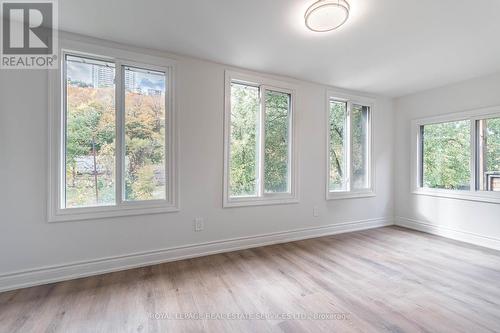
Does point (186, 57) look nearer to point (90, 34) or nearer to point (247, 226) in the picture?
point (90, 34)

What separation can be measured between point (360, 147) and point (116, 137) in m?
3.87

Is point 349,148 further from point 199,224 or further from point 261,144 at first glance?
point 199,224

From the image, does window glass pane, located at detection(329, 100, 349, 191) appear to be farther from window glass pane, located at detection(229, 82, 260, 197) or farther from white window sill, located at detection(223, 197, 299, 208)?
window glass pane, located at detection(229, 82, 260, 197)

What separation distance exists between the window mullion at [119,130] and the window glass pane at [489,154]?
4851 mm

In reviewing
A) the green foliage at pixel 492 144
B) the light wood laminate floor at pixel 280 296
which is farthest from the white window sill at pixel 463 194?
the light wood laminate floor at pixel 280 296

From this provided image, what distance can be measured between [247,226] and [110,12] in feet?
8.95

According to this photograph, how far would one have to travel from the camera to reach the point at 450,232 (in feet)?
12.2

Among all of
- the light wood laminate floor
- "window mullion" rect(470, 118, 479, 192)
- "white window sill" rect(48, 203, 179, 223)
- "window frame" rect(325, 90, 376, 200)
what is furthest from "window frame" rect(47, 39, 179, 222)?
"window mullion" rect(470, 118, 479, 192)

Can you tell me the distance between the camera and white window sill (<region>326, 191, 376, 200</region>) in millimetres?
3873

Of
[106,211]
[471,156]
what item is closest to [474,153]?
[471,156]

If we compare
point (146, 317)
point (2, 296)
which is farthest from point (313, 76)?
point (2, 296)

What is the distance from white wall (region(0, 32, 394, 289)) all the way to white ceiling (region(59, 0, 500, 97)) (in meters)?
0.49

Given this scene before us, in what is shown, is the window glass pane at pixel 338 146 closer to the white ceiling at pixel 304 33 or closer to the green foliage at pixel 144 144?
the white ceiling at pixel 304 33

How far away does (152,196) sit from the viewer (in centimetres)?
272
